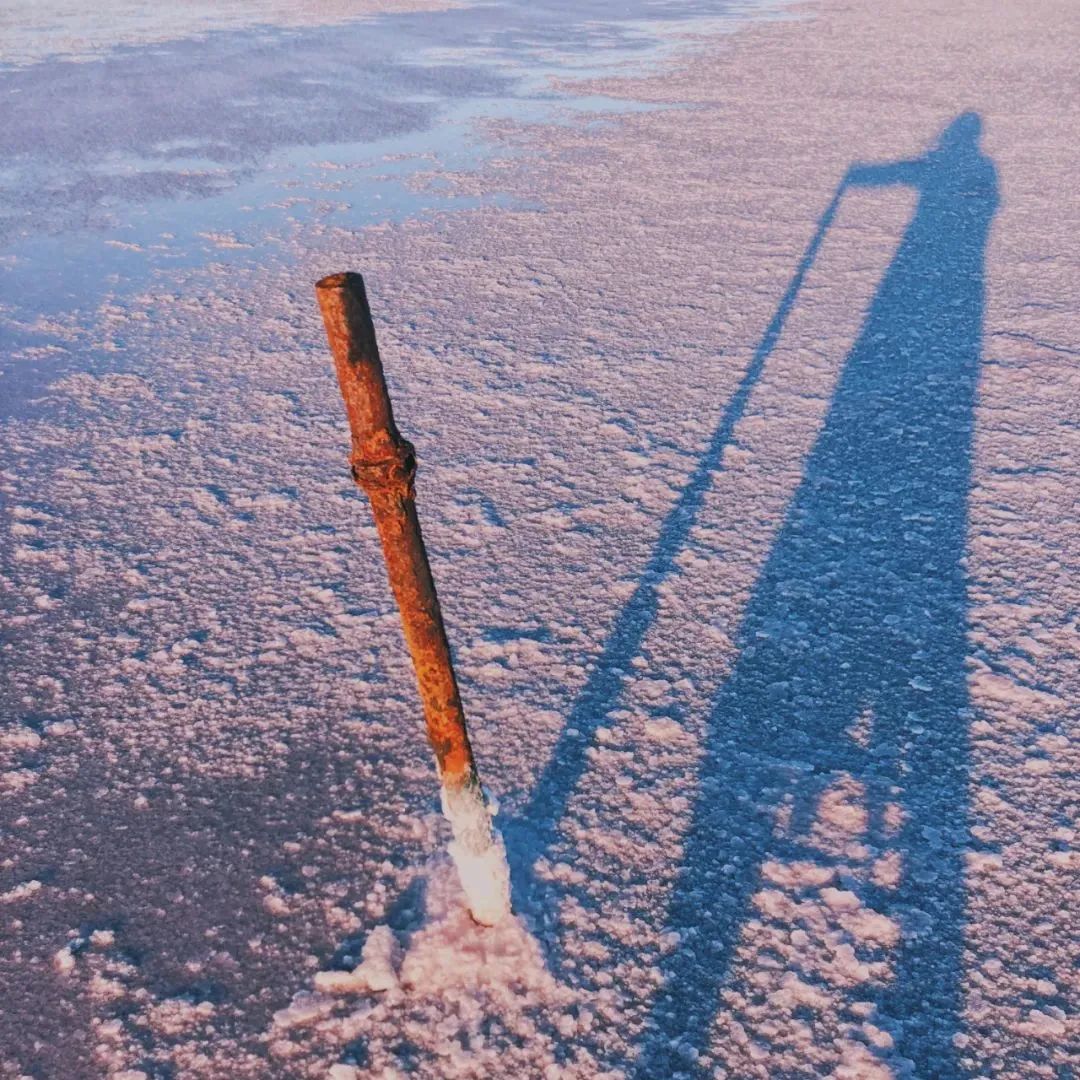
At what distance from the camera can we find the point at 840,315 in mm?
6008

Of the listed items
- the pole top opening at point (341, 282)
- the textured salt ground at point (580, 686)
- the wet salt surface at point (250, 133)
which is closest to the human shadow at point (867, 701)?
the textured salt ground at point (580, 686)

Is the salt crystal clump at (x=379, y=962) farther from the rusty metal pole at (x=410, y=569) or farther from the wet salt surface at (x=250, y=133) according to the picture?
the wet salt surface at (x=250, y=133)

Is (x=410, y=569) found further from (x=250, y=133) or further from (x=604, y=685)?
(x=250, y=133)

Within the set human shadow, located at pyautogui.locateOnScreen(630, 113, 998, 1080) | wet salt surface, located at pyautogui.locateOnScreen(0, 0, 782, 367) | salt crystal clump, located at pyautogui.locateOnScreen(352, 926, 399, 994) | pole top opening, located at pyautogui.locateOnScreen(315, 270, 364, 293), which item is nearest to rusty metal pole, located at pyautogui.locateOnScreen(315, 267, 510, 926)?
pole top opening, located at pyautogui.locateOnScreen(315, 270, 364, 293)

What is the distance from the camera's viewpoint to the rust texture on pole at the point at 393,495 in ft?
5.46

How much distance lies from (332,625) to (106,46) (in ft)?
54.9

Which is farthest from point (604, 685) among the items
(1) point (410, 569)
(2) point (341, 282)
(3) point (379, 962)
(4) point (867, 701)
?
(2) point (341, 282)

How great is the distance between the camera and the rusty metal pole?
1676 mm

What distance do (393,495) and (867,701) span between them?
77.1 inches

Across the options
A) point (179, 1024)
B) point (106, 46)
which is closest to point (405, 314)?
point (179, 1024)

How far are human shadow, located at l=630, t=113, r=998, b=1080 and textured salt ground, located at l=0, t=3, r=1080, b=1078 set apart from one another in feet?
0.04

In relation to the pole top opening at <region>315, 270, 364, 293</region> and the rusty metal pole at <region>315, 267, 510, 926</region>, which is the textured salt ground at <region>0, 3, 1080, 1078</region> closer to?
the rusty metal pole at <region>315, 267, 510, 926</region>

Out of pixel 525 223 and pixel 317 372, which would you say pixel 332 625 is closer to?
pixel 317 372

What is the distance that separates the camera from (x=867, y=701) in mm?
3160
